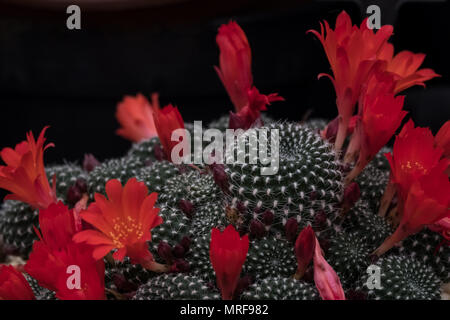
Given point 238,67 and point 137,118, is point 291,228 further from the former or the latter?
point 137,118

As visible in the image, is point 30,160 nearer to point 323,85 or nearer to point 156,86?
point 323,85

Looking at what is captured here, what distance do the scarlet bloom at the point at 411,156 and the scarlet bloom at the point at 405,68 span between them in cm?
9

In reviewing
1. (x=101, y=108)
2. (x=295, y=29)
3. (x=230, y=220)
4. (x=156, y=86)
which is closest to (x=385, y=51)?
(x=230, y=220)

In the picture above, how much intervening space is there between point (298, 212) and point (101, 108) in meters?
0.84

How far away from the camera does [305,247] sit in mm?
445

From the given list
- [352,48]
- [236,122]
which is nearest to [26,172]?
[236,122]

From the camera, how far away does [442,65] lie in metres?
0.93

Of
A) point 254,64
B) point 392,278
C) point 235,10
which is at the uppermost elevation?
point 235,10

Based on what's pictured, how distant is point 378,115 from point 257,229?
15 centimetres

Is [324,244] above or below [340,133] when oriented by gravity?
below

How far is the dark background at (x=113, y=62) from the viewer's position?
40.9 inches

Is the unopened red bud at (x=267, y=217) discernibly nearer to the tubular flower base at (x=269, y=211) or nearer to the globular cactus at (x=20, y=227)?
the tubular flower base at (x=269, y=211)

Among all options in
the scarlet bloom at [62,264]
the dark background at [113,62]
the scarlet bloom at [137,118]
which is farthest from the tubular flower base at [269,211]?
the dark background at [113,62]

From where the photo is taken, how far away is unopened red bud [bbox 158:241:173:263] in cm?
48
